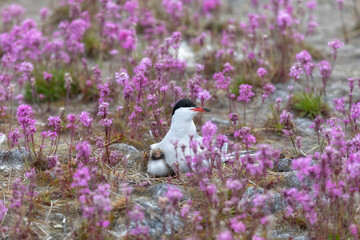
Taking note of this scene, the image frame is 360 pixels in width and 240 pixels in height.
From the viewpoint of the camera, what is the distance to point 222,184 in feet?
13.8

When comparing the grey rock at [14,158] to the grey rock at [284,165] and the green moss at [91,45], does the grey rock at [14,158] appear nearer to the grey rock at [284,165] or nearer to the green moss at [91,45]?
the grey rock at [284,165]

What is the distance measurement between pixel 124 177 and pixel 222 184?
988 mm

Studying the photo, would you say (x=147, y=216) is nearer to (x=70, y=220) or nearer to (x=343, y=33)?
(x=70, y=220)

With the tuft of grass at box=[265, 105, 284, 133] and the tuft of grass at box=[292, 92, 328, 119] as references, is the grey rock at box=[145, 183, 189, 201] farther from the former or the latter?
the tuft of grass at box=[292, 92, 328, 119]

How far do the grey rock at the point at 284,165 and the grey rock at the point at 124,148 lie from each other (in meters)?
1.42

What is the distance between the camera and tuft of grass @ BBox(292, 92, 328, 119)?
21.4 feet

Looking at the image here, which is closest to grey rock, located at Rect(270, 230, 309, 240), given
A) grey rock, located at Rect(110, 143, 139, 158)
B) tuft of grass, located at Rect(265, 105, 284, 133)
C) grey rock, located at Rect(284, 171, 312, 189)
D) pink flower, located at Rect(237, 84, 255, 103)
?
grey rock, located at Rect(284, 171, 312, 189)

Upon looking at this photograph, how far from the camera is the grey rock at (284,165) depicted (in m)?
4.91

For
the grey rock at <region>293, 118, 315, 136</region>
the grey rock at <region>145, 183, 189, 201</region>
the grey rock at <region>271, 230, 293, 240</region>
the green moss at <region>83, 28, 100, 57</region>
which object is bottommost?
the grey rock at <region>271, 230, 293, 240</region>

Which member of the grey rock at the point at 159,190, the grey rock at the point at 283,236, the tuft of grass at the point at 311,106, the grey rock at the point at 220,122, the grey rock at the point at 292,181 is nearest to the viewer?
the grey rock at the point at 283,236

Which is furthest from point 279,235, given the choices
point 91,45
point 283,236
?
point 91,45

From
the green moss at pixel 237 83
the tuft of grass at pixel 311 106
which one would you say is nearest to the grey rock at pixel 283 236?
the tuft of grass at pixel 311 106

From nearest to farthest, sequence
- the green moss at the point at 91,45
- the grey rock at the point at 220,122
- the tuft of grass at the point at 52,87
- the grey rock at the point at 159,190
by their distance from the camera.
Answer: the grey rock at the point at 159,190 < the grey rock at the point at 220,122 < the tuft of grass at the point at 52,87 < the green moss at the point at 91,45

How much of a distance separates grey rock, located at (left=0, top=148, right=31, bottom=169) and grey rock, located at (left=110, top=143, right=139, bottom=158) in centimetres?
85
